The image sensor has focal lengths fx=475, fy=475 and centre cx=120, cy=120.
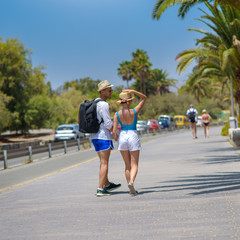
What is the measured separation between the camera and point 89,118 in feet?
28.4

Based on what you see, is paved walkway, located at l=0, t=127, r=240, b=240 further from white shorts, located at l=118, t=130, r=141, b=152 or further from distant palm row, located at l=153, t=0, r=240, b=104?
distant palm row, located at l=153, t=0, r=240, b=104

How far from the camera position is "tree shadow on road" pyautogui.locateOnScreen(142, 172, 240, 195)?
851 centimetres

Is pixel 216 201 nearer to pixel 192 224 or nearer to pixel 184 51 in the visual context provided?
pixel 192 224

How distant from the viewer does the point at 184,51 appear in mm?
24469

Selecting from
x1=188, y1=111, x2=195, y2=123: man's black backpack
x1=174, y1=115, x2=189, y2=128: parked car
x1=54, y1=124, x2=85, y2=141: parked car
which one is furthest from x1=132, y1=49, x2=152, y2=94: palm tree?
x1=188, y1=111, x2=195, y2=123: man's black backpack

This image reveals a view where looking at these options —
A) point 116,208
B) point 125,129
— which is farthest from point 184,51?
point 116,208

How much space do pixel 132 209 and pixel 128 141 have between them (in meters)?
1.68

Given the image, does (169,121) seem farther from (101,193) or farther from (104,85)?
(101,193)

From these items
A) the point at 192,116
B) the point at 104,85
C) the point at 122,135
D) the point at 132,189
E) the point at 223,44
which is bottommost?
the point at 132,189

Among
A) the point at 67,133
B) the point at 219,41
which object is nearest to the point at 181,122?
the point at 67,133

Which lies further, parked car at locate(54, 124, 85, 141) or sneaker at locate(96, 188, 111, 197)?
parked car at locate(54, 124, 85, 141)

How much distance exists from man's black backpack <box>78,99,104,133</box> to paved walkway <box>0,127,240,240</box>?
1.24m

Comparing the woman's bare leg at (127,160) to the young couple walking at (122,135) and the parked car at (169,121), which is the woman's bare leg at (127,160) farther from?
the parked car at (169,121)

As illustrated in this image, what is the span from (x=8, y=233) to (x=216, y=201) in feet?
10.5
